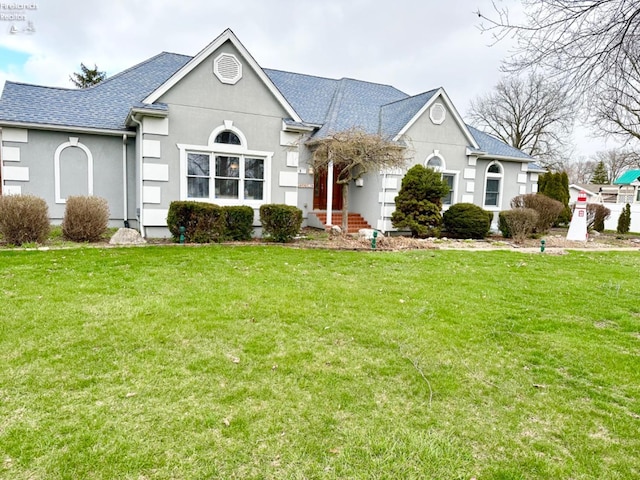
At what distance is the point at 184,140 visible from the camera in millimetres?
11734

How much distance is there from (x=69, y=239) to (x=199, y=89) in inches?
219

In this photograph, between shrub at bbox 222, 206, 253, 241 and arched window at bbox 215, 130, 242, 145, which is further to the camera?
arched window at bbox 215, 130, 242, 145

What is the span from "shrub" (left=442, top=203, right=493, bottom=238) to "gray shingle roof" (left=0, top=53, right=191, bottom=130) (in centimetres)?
1035

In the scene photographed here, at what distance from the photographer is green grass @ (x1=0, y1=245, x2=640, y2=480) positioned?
8.05 ft

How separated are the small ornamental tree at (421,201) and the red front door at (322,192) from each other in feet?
10.7

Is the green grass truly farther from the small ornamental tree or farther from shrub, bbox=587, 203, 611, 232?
shrub, bbox=587, 203, 611, 232

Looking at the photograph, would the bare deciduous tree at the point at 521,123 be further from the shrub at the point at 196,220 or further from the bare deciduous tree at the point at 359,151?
the shrub at the point at 196,220

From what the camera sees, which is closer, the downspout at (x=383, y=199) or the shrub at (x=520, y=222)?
the shrub at (x=520, y=222)

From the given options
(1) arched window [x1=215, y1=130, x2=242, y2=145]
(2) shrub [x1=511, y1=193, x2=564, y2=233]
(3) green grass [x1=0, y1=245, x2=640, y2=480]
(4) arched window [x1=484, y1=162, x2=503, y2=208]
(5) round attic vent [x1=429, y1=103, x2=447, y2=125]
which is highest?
(5) round attic vent [x1=429, y1=103, x2=447, y2=125]

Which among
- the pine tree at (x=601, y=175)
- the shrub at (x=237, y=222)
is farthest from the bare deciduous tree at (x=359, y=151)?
the pine tree at (x=601, y=175)

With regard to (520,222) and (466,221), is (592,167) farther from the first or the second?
(466,221)

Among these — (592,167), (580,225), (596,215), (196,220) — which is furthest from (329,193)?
(592,167)

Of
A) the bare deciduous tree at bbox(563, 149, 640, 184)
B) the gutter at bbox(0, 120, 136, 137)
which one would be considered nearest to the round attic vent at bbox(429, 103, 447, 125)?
the gutter at bbox(0, 120, 136, 137)

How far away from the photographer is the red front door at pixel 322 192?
53.6 feet
